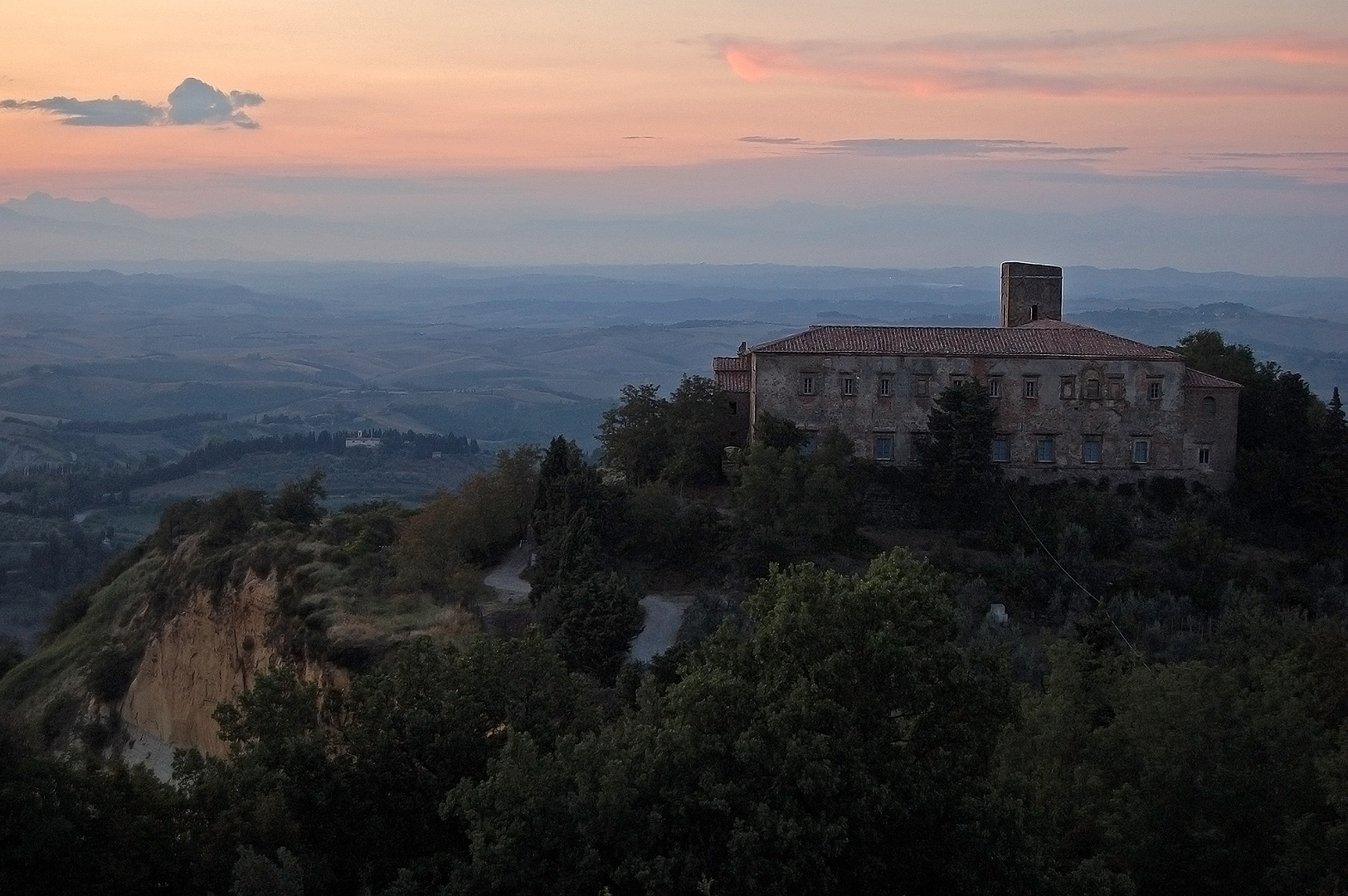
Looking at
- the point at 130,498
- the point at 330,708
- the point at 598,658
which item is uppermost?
the point at 330,708

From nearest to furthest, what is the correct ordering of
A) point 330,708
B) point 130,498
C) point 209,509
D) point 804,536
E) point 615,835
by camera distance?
point 615,835, point 330,708, point 804,536, point 209,509, point 130,498

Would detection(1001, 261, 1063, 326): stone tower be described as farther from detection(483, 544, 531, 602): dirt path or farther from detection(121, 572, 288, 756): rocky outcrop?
detection(121, 572, 288, 756): rocky outcrop

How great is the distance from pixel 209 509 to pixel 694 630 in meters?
20.4

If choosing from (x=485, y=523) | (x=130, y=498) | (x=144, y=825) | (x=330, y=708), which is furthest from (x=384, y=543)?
(x=130, y=498)

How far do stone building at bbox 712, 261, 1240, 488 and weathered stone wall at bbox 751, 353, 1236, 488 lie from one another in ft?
0.07

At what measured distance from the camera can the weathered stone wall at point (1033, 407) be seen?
39.0 metres

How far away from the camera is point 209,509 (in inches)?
1809

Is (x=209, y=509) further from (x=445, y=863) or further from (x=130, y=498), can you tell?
(x=130, y=498)

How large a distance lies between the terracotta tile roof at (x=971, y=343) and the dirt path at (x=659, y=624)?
7728 mm

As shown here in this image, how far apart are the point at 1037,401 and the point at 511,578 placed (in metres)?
14.9

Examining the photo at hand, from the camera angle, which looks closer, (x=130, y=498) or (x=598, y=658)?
(x=598, y=658)

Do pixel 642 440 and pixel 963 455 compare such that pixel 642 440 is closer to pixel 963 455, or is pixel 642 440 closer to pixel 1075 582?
pixel 963 455

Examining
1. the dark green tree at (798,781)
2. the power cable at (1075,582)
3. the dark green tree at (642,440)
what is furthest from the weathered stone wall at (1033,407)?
the dark green tree at (798,781)

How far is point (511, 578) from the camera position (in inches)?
1463
